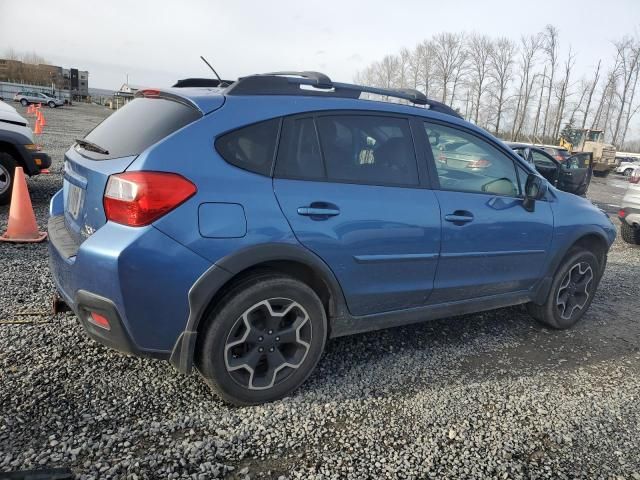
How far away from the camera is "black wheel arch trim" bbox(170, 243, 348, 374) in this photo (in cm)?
238

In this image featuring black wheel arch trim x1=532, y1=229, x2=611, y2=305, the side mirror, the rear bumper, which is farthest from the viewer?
black wheel arch trim x1=532, y1=229, x2=611, y2=305

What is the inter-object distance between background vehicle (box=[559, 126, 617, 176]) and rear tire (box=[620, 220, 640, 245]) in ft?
67.7

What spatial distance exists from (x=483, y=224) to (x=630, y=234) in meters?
6.52

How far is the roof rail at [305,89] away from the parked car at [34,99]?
58.6 metres

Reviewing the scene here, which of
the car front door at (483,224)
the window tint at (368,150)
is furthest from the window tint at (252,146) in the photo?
the car front door at (483,224)

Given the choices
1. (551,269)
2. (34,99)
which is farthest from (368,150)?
(34,99)

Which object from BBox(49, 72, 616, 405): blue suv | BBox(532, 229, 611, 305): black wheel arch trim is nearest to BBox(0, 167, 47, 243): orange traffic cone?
BBox(49, 72, 616, 405): blue suv

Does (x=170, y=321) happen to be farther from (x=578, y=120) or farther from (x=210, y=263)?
(x=578, y=120)

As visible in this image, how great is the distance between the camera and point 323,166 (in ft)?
9.05

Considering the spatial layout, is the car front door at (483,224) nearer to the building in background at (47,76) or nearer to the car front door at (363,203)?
the car front door at (363,203)

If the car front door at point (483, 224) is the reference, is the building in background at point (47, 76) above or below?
above

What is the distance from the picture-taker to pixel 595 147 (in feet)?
105

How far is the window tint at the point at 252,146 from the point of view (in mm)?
2500

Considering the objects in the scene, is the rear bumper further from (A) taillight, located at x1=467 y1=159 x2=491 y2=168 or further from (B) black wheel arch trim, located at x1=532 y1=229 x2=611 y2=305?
(B) black wheel arch trim, located at x1=532 y1=229 x2=611 y2=305
